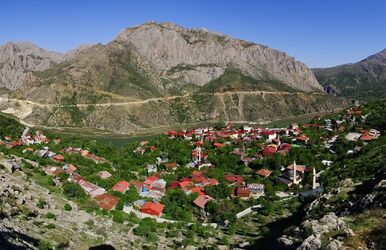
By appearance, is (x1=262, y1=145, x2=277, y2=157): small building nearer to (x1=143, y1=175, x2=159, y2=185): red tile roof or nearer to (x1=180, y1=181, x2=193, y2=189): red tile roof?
(x1=180, y1=181, x2=193, y2=189): red tile roof

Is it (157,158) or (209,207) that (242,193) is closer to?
(209,207)

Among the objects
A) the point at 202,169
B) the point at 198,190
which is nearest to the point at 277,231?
the point at 198,190

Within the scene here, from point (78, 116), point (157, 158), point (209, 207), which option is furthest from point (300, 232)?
point (78, 116)

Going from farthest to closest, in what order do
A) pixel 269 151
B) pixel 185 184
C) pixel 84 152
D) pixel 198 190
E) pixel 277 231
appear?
pixel 84 152 → pixel 269 151 → pixel 185 184 → pixel 198 190 → pixel 277 231

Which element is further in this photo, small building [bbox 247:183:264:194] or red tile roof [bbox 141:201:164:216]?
small building [bbox 247:183:264:194]

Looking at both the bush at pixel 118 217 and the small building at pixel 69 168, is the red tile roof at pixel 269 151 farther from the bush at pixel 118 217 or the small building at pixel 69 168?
the bush at pixel 118 217

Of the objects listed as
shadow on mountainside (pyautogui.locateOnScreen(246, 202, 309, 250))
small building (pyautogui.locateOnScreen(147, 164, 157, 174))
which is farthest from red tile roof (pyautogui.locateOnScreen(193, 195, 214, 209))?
small building (pyautogui.locateOnScreen(147, 164, 157, 174))

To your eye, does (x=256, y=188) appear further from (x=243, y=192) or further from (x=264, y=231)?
(x=264, y=231)

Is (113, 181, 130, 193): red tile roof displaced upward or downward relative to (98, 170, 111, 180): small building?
downward

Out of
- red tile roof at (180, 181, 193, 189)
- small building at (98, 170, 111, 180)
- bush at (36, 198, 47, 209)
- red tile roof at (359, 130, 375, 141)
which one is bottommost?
red tile roof at (180, 181, 193, 189)
